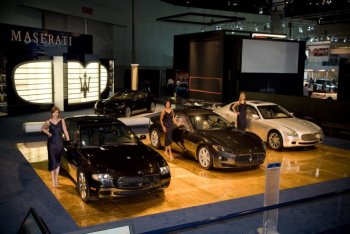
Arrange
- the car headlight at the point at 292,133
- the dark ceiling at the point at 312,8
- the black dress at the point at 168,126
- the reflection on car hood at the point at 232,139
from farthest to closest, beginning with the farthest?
the dark ceiling at the point at 312,8 < the car headlight at the point at 292,133 < the black dress at the point at 168,126 < the reflection on car hood at the point at 232,139

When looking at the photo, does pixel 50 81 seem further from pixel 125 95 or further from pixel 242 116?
pixel 242 116

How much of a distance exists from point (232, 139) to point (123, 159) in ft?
11.0

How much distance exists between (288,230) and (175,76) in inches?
898

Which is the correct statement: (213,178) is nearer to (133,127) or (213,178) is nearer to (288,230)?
(288,230)

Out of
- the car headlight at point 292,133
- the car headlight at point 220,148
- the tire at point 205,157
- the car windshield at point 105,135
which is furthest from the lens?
the car headlight at point 292,133

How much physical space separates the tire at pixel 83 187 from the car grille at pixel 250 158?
12.3ft

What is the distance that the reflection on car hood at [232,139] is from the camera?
9.29 m

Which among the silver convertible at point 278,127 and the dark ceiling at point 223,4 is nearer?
the silver convertible at point 278,127

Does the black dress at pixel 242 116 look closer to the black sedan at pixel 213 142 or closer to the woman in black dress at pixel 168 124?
the black sedan at pixel 213 142

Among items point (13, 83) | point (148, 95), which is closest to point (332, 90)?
point (148, 95)

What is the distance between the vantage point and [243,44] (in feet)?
72.0

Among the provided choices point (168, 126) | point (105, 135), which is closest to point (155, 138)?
point (168, 126)

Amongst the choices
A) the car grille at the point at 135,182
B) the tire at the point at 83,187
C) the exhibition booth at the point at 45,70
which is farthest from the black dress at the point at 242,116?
the exhibition booth at the point at 45,70

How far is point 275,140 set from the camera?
12.1m
